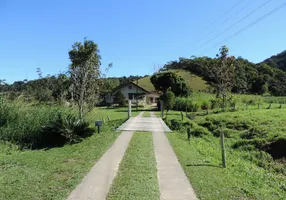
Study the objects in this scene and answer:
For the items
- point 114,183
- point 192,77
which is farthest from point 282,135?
point 192,77

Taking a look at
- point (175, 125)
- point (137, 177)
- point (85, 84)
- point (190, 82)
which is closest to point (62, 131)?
point (85, 84)

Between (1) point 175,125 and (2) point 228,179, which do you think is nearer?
(2) point 228,179

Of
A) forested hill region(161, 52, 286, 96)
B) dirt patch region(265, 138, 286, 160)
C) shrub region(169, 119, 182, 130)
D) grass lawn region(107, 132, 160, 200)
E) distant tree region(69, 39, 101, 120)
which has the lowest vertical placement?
dirt patch region(265, 138, 286, 160)

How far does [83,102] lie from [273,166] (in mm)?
10128

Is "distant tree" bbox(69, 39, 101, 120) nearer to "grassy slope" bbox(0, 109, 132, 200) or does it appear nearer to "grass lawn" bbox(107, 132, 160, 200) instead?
"grassy slope" bbox(0, 109, 132, 200)

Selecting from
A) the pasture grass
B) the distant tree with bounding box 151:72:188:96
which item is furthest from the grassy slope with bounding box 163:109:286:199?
the distant tree with bounding box 151:72:188:96

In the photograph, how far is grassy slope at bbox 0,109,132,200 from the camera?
5.55 metres

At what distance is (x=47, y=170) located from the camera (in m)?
7.23

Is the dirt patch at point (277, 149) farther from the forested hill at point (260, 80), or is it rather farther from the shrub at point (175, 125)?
the forested hill at point (260, 80)

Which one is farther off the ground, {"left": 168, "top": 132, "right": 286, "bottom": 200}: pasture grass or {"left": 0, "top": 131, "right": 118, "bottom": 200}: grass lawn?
{"left": 0, "top": 131, "right": 118, "bottom": 200}: grass lawn

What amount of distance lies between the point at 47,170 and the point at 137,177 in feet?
8.24

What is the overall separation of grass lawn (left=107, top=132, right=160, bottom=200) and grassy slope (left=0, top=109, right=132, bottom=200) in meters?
0.95

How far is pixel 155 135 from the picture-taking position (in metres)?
13.2

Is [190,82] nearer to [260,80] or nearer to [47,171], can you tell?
[260,80]
